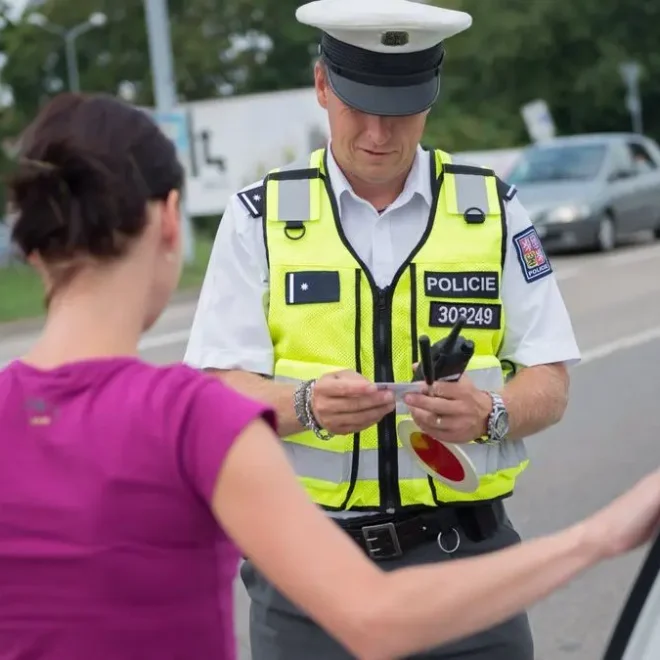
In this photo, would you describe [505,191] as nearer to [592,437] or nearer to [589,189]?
[592,437]

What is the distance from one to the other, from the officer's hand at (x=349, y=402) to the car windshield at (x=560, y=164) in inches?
633

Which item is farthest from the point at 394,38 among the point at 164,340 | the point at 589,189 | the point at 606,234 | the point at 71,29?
the point at 71,29

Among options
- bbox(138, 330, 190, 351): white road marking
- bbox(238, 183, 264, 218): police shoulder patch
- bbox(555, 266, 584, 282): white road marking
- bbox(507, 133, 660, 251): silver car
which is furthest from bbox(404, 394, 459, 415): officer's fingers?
bbox(507, 133, 660, 251): silver car

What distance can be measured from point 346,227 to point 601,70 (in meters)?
43.6

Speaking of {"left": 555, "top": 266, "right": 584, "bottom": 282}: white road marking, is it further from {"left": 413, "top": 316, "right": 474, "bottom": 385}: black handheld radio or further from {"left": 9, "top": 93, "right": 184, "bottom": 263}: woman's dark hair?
{"left": 9, "top": 93, "right": 184, "bottom": 263}: woman's dark hair

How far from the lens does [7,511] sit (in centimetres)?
159

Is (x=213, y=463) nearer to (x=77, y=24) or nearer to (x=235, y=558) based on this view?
(x=235, y=558)

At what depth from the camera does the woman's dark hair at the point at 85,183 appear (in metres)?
1.61

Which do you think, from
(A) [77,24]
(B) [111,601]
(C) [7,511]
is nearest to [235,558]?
(B) [111,601]

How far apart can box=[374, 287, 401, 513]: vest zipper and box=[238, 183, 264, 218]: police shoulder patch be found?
10.2 inches

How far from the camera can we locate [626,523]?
1.55m

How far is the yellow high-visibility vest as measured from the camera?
2.49 m

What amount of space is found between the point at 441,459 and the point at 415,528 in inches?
6.8

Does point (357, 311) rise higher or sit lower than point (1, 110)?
higher
